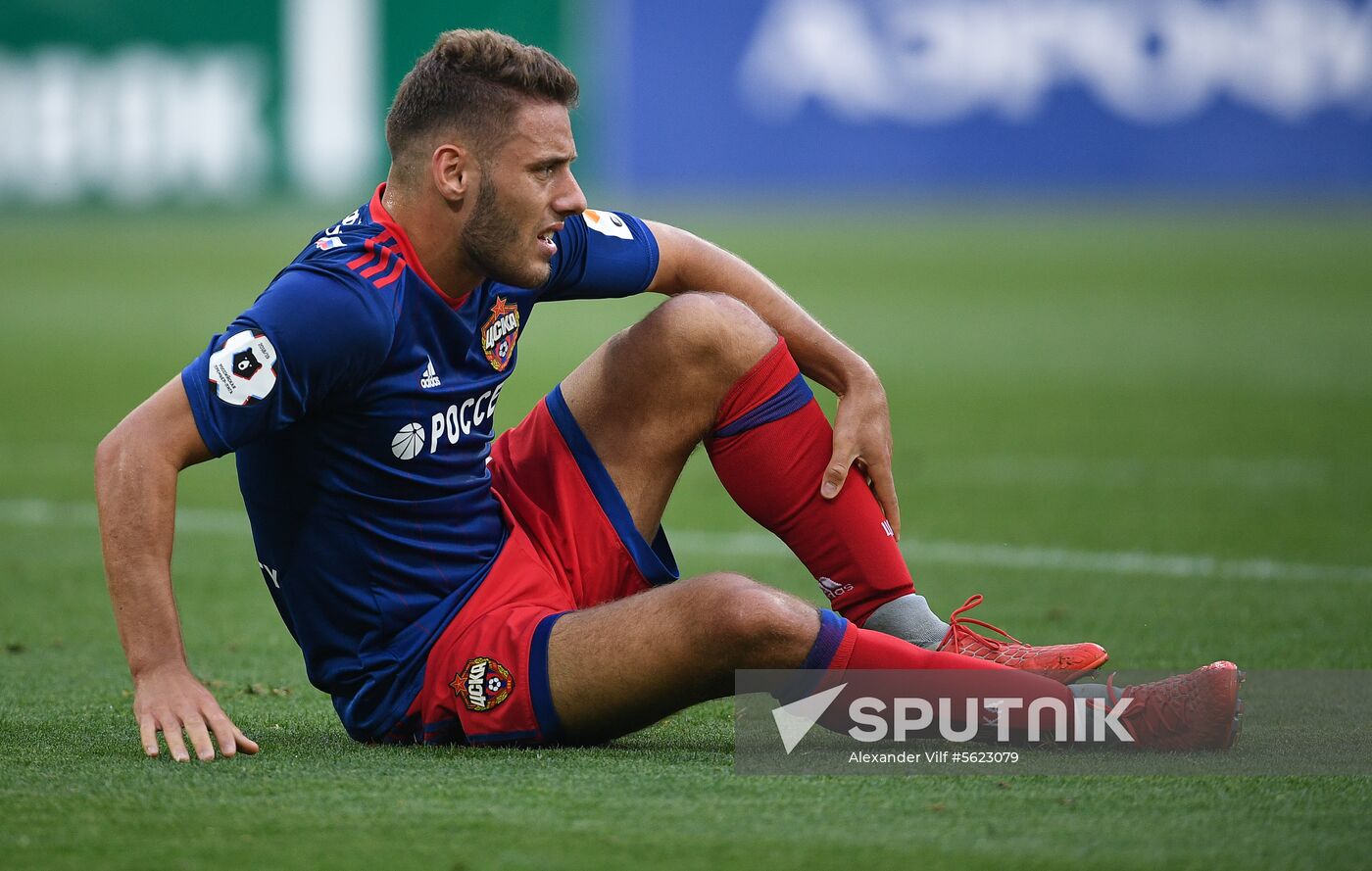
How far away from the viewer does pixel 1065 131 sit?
23.0 metres

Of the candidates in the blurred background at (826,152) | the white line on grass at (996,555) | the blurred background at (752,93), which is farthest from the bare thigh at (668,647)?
the blurred background at (752,93)

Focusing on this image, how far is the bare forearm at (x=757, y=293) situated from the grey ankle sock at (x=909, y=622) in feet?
1.74

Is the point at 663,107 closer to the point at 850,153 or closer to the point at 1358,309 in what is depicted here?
the point at 850,153

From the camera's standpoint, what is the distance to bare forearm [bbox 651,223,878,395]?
377 cm

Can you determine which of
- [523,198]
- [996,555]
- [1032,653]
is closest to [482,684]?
[523,198]

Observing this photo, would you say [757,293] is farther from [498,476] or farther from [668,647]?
[668,647]

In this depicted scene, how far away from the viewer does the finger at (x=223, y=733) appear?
295 centimetres

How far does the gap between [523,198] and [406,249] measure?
23cm

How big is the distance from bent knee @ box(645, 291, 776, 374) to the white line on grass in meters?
2.30

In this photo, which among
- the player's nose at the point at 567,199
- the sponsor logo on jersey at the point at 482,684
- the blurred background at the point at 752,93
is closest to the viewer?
the sponsor logo on jersey at the point at 482,684

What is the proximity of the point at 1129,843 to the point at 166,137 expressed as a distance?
2062cm

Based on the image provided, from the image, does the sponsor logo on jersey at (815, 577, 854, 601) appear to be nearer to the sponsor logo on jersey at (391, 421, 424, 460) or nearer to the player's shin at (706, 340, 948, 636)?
the player's shin at (706, 340, 948, 636)

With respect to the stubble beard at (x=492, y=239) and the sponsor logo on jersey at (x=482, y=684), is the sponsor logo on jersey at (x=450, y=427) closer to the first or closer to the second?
the stubble beard at (x=492, y=239)

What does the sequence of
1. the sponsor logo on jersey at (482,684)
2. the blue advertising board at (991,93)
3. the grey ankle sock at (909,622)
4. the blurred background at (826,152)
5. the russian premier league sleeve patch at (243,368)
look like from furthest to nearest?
1. the blue advertising board at (991,93)
2. the blurred background at (826,152)
3. the grey ankle sock at (909,622)
4. the sponsor logo on jersey at (482,684)
5. the russian premier league sleeve patch at (243,368)
